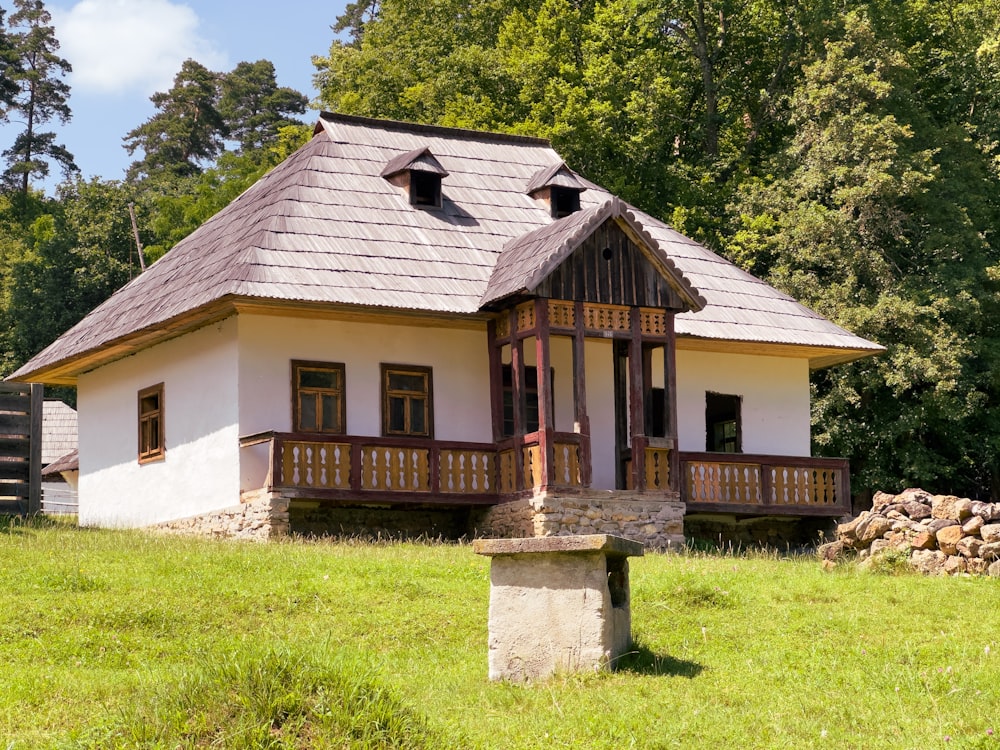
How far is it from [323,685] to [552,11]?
34604 millimetres

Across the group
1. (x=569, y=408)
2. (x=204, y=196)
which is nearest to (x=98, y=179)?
(x=204, y=196)

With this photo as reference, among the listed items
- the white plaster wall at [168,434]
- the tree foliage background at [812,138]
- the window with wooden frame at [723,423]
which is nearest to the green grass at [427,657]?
the white plaster wall at [168,434]

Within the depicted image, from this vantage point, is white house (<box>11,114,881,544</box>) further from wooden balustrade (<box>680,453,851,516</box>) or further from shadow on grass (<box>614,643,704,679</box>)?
shadow on grass (<box>614,643,704,679</box>)

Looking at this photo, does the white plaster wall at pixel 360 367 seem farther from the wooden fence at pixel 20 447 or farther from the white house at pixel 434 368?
the wooden fence at pixel 20 447

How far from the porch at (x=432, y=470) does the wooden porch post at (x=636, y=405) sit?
0.25 feet

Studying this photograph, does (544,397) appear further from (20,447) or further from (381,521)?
(20,447)

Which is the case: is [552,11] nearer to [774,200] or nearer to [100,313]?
[774,200]

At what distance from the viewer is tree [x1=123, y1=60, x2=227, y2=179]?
81500 mm

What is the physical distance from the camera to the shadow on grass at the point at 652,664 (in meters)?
12.5

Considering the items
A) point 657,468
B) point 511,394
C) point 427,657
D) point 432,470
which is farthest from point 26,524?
point 427,657

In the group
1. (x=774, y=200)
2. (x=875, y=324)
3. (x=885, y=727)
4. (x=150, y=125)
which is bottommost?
(x=885, y=727)

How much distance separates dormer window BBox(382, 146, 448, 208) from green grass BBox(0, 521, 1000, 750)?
8.60 m

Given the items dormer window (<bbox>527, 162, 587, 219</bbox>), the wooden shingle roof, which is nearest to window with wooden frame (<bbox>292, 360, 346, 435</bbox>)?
the wooden shingle roof

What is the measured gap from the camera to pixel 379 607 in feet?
50.5
